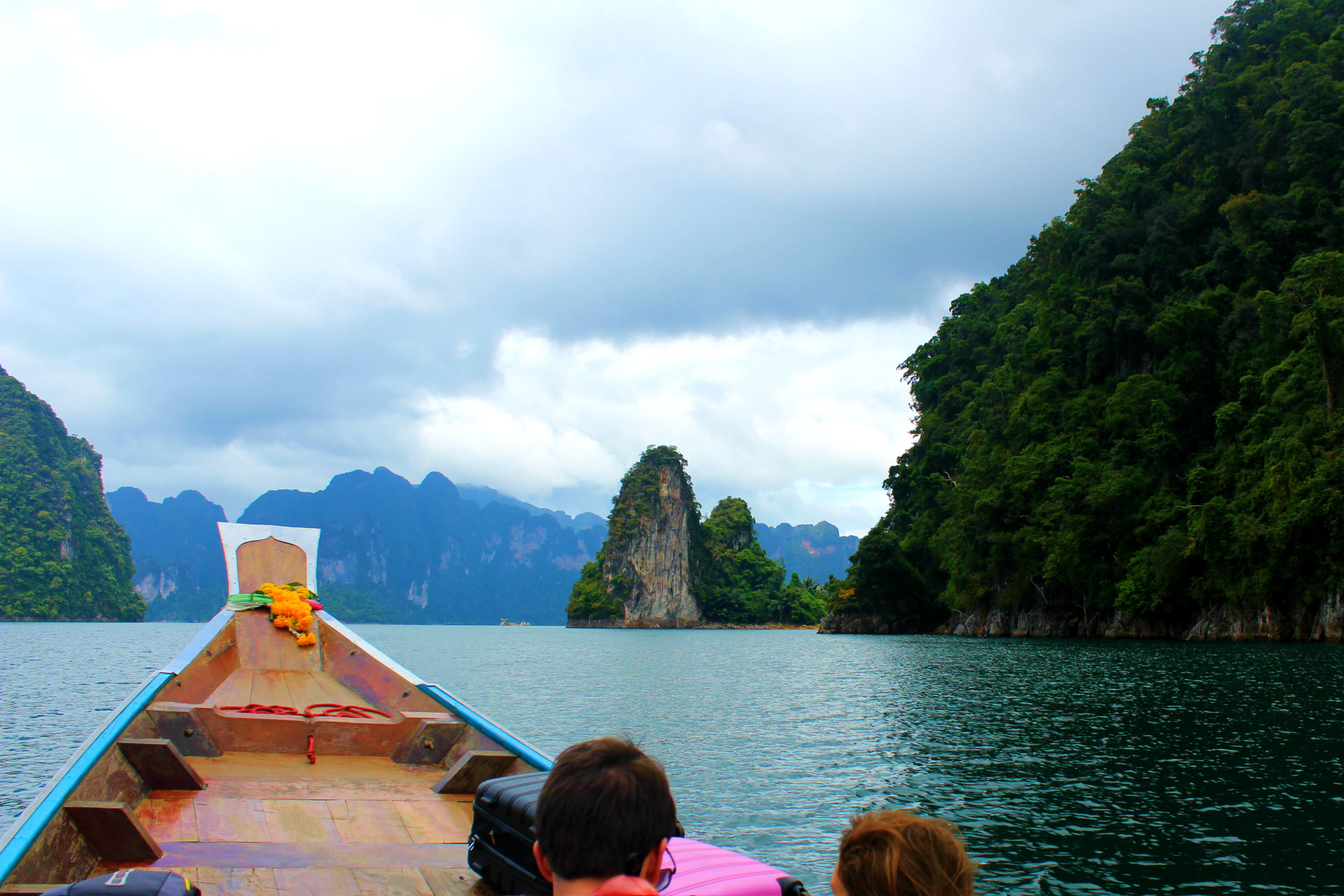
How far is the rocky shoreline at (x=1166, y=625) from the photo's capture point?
1292 inches

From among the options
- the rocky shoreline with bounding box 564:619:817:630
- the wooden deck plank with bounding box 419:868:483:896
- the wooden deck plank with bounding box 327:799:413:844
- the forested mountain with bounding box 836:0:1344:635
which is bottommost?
the rocky shoreline with bounding box 564:619:817:630

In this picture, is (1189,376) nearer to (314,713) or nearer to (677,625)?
(314,713)

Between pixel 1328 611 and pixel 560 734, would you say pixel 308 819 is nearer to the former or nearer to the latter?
→ pixel 560 734

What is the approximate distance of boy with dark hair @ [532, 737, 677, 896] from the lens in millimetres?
1734

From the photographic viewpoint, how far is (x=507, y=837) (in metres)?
4.02

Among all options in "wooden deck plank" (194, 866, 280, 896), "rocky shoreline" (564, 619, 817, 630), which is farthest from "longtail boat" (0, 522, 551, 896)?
"rocky shoreline" (564, 619, 817, 630)

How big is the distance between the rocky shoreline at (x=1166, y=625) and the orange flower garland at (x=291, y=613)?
3583cm

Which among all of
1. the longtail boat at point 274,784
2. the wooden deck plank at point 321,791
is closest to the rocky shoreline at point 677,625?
the longtail boat at point 274,784

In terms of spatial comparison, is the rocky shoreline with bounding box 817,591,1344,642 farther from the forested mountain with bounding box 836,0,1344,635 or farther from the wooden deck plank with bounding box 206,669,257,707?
the wooden deck plank with bounding box 206,669,257,707

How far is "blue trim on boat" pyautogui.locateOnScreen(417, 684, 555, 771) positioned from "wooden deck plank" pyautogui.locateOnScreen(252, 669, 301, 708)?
1464mm

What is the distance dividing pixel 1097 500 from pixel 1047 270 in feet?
69.1

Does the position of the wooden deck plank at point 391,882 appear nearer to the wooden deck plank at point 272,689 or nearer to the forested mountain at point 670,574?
the wooden deck plank at point 272,689

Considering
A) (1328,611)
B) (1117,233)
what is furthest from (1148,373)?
(1328,611)

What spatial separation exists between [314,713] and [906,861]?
6.93 metres
